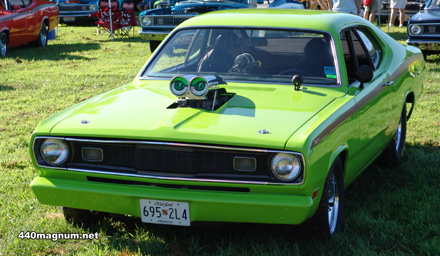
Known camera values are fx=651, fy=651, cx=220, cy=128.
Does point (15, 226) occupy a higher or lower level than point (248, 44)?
lower

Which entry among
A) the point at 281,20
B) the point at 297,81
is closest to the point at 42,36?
the point at 281,20

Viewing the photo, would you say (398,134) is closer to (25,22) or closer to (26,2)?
(25,22)

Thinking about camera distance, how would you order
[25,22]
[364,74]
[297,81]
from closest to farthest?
[297,81] → [364,74] → [25,22]

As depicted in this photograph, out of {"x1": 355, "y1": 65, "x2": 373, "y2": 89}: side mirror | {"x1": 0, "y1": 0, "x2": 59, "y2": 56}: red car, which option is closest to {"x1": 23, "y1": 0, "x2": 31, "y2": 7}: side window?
{"x1": 0, "y1": 0, "x2": 59, "y2": 56}: red car

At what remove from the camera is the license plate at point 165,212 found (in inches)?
145

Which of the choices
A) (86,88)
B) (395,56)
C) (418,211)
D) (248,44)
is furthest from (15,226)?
(86,88)

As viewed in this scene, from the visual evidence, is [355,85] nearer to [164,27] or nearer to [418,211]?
[418,211]

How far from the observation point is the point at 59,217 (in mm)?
4594

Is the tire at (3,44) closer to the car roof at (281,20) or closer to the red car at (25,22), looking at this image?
the red car at (25,22)

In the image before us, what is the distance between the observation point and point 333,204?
13.7ft

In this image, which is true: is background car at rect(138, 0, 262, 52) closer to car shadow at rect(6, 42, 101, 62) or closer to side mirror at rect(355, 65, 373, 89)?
car shadow at rect(6, 42, 101, 62)

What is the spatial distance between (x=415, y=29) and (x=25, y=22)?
27.8 feet

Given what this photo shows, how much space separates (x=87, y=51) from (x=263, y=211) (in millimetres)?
12152

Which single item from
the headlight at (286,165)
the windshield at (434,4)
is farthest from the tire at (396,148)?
the windshield at (434,4)
